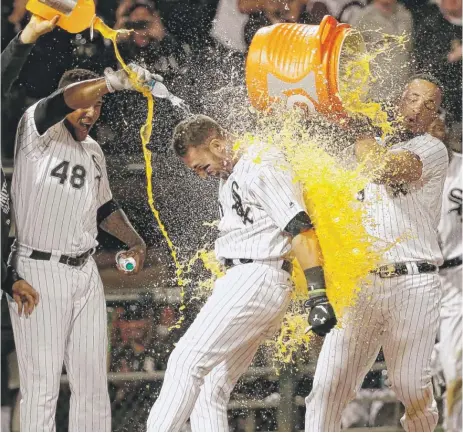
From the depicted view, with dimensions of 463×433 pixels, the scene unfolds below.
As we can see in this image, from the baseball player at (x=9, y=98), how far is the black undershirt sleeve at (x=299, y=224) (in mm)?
999

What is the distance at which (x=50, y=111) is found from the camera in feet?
11.2

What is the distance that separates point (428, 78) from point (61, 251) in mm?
1509

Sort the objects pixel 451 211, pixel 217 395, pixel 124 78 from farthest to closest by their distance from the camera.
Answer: pixel 451 211, pixel 124 78, pixel 217 395

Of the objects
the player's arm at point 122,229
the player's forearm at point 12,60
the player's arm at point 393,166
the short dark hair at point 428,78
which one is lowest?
the player's arm at point 122,229

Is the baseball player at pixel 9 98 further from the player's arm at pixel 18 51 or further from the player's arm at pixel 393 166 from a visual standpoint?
the player's arm at pixel 393 166

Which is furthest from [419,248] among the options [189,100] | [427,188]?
[189,100]

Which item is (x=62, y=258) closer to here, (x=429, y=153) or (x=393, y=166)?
(x=393, y=166)

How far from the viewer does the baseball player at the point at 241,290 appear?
3.04m

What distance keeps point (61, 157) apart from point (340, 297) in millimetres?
1138

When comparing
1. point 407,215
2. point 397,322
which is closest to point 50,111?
point 407,215

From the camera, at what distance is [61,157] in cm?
342

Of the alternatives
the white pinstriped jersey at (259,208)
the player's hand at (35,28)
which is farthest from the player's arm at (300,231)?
the player's hand at (35,28)

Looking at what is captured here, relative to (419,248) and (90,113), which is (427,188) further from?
(90,113)

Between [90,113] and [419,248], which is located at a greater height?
[90,113]
